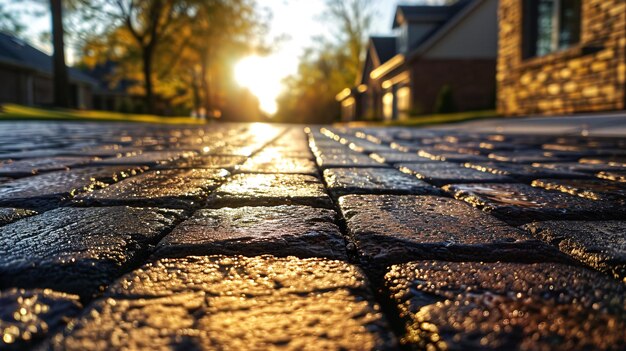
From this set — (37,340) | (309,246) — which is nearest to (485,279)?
(309,246)

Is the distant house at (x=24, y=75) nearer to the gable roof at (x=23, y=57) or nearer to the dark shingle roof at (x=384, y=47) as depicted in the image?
the gable roof at (x=23, y=57)

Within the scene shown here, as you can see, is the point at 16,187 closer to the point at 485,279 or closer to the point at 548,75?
the point at 485,279

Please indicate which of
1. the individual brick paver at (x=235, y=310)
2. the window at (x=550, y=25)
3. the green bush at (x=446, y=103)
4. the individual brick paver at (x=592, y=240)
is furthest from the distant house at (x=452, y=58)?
the individual brick paver at (x=235, y=310)

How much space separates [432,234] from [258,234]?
1.53ft

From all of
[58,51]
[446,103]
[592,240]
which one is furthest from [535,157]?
[58,51]

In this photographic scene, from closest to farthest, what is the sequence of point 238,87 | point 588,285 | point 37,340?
→ 1. point 37,340
2. point 588,285
3. point 238,87

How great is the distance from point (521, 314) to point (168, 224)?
0.98m

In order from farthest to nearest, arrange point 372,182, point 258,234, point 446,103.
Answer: point 446,103 < point 372,182 < point 258,234

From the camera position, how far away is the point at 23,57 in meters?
27.2

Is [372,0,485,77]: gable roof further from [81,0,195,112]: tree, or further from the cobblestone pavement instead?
the cobblestone pavement

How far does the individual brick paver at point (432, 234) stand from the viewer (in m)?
1.08

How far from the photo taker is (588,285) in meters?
0.88

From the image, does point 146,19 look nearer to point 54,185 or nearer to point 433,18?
point 433,18

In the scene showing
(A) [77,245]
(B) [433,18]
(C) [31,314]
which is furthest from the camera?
(B) [433,18]
